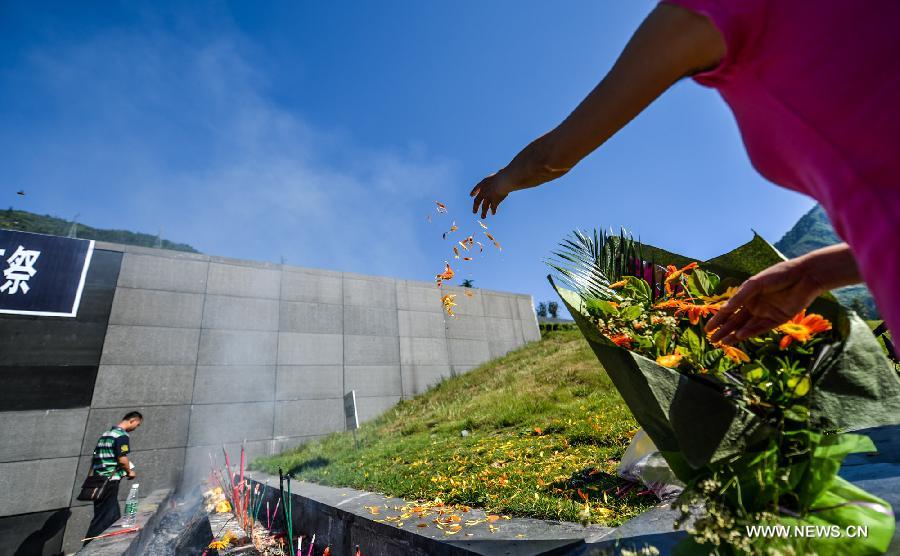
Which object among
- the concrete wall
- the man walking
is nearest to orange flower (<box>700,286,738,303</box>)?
the man walking

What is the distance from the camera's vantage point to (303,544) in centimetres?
Result: 468

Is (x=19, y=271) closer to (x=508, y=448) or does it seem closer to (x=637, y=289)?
(x=508, y=448)

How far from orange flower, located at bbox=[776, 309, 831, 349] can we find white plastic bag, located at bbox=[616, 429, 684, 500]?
925mm

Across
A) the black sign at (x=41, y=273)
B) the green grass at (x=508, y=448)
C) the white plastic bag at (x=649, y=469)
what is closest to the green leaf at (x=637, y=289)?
the white plastic bag at (x=649, y=469)

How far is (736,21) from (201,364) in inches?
507

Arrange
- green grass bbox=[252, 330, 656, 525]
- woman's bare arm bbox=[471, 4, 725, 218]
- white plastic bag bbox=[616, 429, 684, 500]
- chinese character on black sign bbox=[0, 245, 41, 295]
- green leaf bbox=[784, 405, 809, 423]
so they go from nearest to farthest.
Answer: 1. woman's bare arm bbox=[471, 4, 725, 218]
2. green leaf bbox=[784, 405, 809, 423]
3. white plastic bag bbox=[616, 429, 684, 500]
4. green grass bbox=[252, 330, 656, 525]
5. chinese character on black sign bbox=[0, 245, 41, 295]

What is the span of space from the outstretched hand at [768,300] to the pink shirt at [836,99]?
17.0 inches

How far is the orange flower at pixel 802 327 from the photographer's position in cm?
107

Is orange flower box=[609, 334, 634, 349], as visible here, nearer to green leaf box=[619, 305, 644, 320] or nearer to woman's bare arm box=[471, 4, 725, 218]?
green leaf box=[619, 305, 644, 320]

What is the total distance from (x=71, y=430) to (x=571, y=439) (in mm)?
10711

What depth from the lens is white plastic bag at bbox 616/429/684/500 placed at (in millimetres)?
1995

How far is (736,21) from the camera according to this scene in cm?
63
